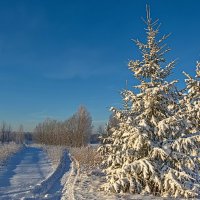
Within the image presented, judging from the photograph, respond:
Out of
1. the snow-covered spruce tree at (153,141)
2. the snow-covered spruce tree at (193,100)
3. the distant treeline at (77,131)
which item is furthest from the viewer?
the distant treeline at (77,131)

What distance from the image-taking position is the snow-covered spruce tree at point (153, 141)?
12.1 m

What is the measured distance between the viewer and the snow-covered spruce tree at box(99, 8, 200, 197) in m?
12.1

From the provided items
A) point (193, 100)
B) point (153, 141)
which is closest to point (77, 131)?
point (193, 100)

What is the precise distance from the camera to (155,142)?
12.9 metres

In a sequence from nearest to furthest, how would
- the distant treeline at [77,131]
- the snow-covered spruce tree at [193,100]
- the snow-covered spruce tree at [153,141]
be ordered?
the snow-covered spruce tree at [153,141] → the snow-covered spruce tree at [193,100] → the distant treeline at [77,131]

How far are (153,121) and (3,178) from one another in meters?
9.67

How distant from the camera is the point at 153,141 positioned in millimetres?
12953

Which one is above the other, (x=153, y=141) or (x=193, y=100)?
(x=193, y=100)

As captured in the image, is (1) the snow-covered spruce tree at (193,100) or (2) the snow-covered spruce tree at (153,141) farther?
(1) the snow-covered spruce tree at (193,100)

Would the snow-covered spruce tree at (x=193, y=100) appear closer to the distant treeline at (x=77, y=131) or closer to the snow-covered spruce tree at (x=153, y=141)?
the snow-covered spruce tree at (x=153, y=141)

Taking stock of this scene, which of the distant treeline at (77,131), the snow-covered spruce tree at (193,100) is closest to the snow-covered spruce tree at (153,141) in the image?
the snow-covered spruce tree at (193,100)

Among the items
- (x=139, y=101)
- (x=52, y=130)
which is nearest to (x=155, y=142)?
(x=139, y=101)

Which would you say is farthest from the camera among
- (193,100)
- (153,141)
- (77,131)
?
(77,131)

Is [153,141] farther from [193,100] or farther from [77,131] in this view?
[77,131]
